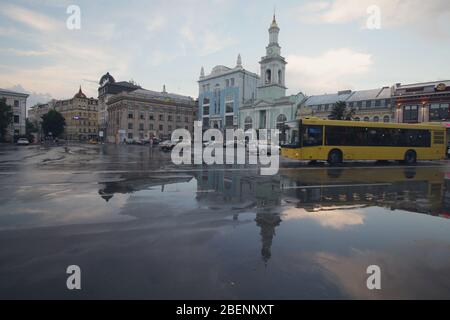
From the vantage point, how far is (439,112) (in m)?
42.9

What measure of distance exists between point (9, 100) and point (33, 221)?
80248mm

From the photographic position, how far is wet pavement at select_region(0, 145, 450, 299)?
3.28 m

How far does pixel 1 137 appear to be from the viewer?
2333 inches

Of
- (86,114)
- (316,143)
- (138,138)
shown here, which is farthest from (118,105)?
(316,143)

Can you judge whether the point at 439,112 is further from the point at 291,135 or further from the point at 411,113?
the point at 291,135

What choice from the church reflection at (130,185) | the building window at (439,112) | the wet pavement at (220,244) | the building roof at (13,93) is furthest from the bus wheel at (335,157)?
the building roof at (13,93)

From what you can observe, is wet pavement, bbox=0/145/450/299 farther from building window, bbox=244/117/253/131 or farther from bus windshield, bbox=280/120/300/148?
building window, bbox=244/117/253/131

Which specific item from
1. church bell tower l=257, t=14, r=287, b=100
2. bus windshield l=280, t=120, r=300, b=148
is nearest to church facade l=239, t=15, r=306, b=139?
church bell tower l=257, t=14, r=287, b=100

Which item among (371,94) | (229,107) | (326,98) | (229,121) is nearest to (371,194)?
(371,94)

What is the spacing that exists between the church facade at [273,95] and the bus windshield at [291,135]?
36.4m

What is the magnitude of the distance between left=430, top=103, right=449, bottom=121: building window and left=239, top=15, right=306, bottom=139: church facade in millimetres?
22370

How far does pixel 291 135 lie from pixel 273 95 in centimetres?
4148
